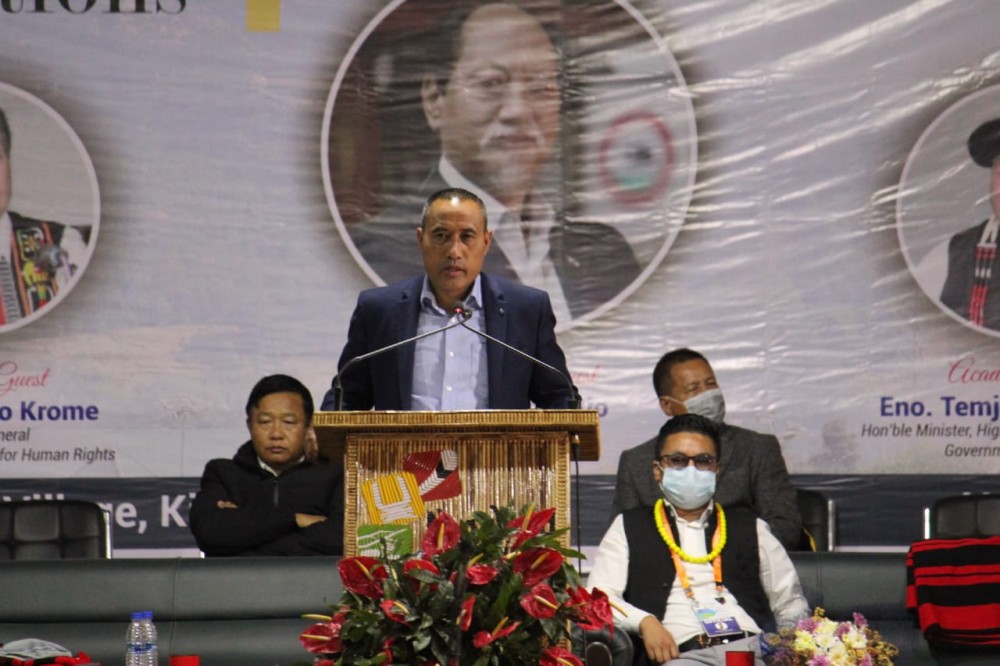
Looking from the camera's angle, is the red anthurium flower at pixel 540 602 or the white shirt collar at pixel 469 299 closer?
the red anthurium flower at pixel 540 602

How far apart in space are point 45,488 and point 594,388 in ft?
7.00

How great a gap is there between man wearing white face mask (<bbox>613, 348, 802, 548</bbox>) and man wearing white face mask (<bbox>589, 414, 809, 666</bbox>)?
540 millimetres

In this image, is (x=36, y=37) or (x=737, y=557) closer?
(x=737, y=557)

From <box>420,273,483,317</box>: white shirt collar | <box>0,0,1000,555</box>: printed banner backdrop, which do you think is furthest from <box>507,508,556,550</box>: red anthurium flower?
<box>0,0,1000,555</box>: printed banner backdrop

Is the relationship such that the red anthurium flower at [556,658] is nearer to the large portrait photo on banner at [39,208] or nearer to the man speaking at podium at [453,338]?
the man speaking at podium at [453,338]

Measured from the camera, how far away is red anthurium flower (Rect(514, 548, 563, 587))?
7.00ft

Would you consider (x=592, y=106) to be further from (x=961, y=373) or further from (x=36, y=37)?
(x=36, y=37)

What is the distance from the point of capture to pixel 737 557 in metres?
3.98

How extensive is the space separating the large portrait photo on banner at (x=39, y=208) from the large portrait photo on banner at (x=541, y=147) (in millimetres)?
996

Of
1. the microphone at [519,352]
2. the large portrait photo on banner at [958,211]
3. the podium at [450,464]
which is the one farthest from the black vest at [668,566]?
the large portrait photo on banner at [958,211]

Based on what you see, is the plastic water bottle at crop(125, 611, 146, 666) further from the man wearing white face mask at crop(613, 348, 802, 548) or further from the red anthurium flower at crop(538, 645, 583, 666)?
the man wearing white face mask at crop(613, 348, 802, 548)

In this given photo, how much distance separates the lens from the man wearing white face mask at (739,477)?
463 centimetres

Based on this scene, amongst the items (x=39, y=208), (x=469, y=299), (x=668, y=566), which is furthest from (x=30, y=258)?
(x=469, y=299)

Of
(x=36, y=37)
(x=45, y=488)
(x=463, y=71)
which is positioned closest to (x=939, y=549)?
(x=463, y=71)
